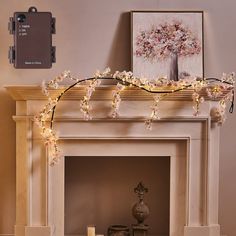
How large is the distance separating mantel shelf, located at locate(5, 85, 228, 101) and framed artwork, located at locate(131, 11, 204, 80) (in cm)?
27

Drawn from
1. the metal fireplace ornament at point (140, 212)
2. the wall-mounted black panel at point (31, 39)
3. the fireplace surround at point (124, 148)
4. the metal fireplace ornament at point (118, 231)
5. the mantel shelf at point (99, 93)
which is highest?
the wall-mounted black panel at point (31, 39)

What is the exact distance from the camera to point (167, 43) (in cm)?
303

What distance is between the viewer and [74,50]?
10.0 feet

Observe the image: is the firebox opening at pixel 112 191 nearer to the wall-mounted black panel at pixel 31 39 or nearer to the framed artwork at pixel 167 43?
the framed artwork at pixel 167 43

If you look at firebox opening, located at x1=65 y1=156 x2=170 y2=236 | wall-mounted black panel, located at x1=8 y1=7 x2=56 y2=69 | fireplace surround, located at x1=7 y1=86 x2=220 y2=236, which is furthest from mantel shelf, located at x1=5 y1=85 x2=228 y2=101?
firebox opening, located at x1=65 y1=156 x2=170 y2=236

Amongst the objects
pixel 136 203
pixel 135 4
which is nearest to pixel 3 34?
pixel 135 4

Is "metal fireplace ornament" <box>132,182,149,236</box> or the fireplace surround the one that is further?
"metal fireplace ornament" <box>132,182,149,236</box>

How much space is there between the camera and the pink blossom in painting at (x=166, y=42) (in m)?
3.01

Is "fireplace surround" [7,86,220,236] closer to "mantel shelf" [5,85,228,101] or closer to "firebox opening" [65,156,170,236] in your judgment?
"mantel shelf" [5,85,228,101]

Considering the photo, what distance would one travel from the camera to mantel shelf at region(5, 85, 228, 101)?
2.75 metres

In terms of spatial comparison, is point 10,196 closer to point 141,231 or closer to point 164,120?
point 141,231

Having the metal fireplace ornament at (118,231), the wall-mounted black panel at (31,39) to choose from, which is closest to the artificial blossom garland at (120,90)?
the wall-mounted black panel at (31,39)

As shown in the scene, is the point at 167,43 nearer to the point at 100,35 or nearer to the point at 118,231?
the point at 100,35

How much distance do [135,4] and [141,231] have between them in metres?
1.55
